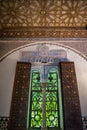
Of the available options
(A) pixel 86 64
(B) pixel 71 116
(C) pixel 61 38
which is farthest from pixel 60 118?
(C) pixel 61 38

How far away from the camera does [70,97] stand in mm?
3930

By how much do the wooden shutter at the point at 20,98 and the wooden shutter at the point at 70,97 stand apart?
2.60 ft

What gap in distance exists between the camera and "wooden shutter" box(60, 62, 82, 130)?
3600mm

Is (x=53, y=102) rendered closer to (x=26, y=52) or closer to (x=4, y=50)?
(x=26, y=52)

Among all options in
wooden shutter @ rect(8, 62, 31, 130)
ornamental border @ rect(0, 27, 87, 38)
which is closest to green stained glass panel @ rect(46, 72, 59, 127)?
wooden shutter @ rect(8, 62, 31, 130)

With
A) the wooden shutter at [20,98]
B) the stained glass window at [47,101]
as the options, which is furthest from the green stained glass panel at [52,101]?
the wooden shutter at [20,98]

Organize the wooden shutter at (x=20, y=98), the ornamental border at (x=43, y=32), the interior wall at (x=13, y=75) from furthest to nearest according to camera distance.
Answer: the ornamental border at (x=43, y=32) → the interior wall at (x=13, y=75) → the wooden shutter at (x=20, y=98)

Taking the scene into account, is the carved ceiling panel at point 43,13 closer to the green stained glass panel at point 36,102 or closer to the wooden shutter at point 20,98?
the wooden shutter at point 20,98

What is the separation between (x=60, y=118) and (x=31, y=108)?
0.66m

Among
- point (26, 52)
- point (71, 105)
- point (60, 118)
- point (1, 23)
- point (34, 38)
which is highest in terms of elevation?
point (1, 23)

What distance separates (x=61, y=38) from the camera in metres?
5.01

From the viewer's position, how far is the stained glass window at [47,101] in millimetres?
3889

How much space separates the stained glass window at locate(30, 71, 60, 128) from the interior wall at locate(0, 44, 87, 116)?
52cm

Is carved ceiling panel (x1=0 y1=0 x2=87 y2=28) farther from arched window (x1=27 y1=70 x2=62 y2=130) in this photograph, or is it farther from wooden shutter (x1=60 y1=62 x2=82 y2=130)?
arched window (x1=27 y1=70 x2=62 y2=130)
